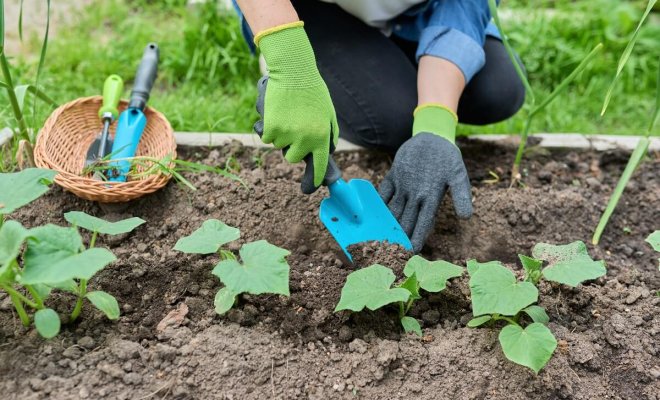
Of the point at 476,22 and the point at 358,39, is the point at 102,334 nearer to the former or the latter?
the point at 358,39

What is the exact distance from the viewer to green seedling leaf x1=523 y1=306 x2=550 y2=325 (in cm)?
147

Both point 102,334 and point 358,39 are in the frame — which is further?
point 358,39

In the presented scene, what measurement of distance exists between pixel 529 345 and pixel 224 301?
0.58 m

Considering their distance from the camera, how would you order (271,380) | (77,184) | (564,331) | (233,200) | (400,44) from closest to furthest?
(271,380)
(564,331)
(77,184)
(233,200)
(400,44)

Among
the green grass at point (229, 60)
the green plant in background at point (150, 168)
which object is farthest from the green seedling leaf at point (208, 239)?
the green grass at point (229, 60)

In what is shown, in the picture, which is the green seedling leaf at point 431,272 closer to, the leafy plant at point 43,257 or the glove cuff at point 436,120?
the glove cuff at point 436,120

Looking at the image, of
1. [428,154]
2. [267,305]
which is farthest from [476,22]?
[267,305]

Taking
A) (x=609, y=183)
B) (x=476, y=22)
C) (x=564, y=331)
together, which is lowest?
(x=609, y=183)

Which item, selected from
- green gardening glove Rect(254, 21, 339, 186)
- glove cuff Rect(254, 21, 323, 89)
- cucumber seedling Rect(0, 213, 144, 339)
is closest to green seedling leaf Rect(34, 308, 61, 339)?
cucumber seedling Rect(0, 213, 144, 339)

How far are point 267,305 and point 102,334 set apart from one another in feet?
1.08

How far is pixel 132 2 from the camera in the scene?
2988 millimetres

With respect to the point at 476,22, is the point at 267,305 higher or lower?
lower

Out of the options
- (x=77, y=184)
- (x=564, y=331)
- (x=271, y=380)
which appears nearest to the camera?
(x=271, y=380)

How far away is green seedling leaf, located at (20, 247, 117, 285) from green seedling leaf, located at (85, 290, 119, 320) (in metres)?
0.14
